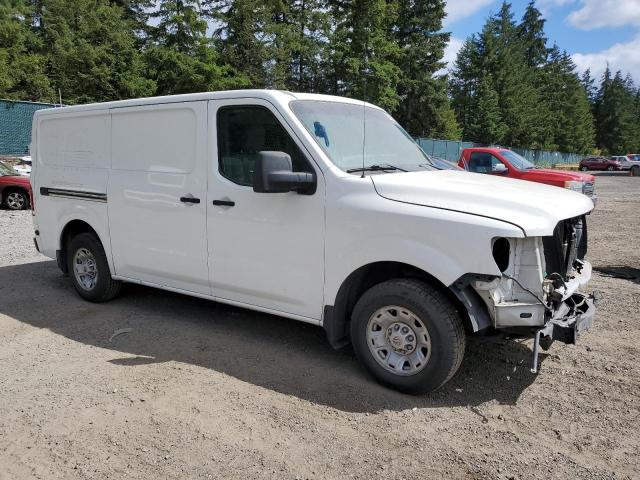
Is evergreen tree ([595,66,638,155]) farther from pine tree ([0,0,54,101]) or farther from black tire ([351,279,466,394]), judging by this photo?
black tire ([351,279,466,394])

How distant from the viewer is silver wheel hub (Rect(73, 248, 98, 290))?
5.93 metres

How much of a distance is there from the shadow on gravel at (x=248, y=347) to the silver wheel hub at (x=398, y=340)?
0.23 metres

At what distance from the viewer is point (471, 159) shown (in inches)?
554

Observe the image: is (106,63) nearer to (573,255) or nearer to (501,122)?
(573,255)

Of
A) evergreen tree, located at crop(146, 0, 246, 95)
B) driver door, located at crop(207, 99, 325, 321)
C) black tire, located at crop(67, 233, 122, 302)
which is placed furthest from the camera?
evergreen tree, located at crop(146, 0, 246, 95)

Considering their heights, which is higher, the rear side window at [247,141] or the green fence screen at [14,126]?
the green fence screen at [14,126]

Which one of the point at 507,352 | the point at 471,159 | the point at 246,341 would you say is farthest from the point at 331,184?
the point at 471,159

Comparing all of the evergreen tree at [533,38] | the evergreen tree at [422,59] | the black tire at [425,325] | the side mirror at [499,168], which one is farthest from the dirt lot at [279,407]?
the evergreen tree at [533,38]

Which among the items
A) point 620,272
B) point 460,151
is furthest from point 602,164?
point 620,272

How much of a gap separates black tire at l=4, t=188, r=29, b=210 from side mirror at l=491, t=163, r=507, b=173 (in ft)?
41.0

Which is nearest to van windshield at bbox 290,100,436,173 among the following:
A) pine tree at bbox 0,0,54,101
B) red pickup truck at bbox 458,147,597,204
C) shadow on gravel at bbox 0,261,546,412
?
shadow on gravel at bbox 0,261,546,412

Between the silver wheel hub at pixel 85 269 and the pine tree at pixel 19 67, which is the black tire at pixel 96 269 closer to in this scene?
the silver wheel hub at pixel 85 269

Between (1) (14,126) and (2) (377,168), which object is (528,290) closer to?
(2) (377,168)

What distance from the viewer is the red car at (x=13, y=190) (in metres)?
Answer: 14.0
